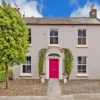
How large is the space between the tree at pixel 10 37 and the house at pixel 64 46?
7.87 meters

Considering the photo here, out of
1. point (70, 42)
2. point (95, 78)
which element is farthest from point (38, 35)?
point (95, 78)

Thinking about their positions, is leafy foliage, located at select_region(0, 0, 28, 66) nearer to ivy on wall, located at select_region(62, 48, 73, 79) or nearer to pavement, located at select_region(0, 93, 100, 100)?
pavement, located at select_region(0, 93, 100, 100)

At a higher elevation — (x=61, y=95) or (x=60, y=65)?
(x=60, y=65)

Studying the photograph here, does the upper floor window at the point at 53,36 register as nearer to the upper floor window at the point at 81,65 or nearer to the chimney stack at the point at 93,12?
the upper floor window at the point at 81,65

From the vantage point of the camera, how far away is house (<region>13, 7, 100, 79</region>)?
31.3m

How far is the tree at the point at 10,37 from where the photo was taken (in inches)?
883

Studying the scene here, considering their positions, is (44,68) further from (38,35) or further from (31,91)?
(31,91)

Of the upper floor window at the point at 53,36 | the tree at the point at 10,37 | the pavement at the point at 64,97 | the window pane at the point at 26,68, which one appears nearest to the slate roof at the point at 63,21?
the upper floor window at the point at 53,36

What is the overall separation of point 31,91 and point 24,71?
10055 mm

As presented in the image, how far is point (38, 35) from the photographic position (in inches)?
1243

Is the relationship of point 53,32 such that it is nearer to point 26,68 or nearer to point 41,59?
point 41,59

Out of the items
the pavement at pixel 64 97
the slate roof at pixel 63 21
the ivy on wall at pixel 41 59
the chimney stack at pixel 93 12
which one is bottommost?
the pavement at pixel 64 97

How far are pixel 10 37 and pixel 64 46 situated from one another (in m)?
10.3

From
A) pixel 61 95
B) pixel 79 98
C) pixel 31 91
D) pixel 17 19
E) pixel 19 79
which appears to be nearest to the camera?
pixel 79 98
